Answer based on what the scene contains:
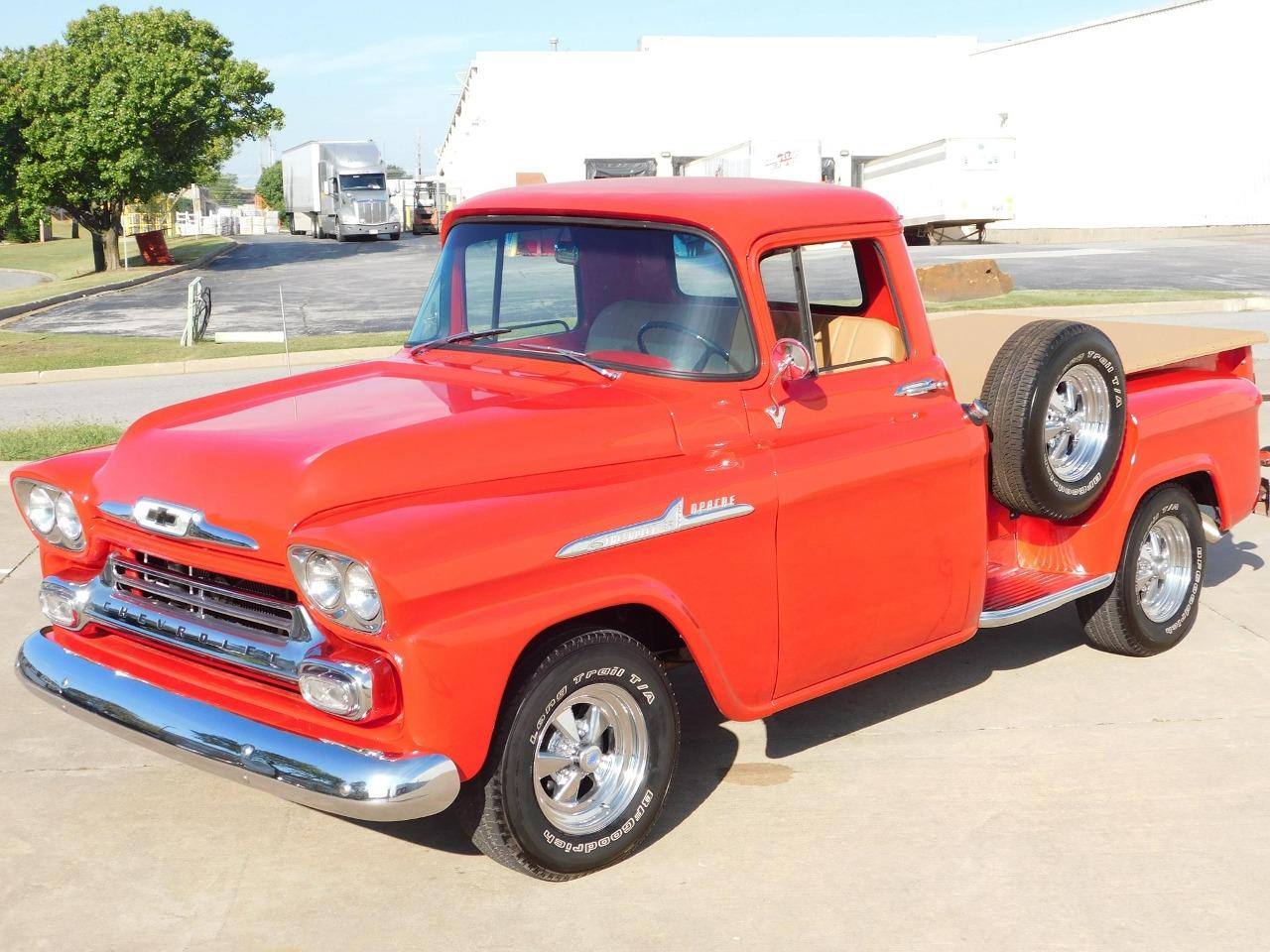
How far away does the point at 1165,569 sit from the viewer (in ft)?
19.7

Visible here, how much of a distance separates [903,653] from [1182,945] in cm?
143

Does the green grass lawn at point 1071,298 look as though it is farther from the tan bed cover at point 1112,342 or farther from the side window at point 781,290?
the side window at point 781,290

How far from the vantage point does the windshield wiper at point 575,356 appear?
175 inches

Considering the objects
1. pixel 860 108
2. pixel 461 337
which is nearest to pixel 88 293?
pixel 461 337

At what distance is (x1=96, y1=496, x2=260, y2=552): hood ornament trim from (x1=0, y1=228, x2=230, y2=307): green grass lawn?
80.4 ft

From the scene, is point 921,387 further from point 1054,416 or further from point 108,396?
point 108,396

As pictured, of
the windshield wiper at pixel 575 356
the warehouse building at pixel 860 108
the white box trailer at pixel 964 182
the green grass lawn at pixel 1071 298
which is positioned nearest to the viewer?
the windshield wiper at pixel 575 356

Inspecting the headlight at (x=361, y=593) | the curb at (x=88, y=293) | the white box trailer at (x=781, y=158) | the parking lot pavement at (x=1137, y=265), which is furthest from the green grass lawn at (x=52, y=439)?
the white box trailer at (x=781, y=158)

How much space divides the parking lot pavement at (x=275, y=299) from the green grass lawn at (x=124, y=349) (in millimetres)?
1401

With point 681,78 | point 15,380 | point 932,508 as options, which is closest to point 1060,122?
point 681,78

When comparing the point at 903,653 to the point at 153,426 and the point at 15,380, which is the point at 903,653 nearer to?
the point at 153,426

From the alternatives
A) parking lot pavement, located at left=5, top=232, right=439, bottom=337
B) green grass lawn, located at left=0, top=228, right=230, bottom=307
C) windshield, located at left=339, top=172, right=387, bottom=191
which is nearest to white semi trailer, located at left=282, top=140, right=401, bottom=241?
windshield, located at left=339, top=172, right=387, bottom=191

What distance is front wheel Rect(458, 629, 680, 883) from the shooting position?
374cm

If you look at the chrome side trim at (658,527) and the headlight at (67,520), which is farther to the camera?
the headlight at (67,520)
